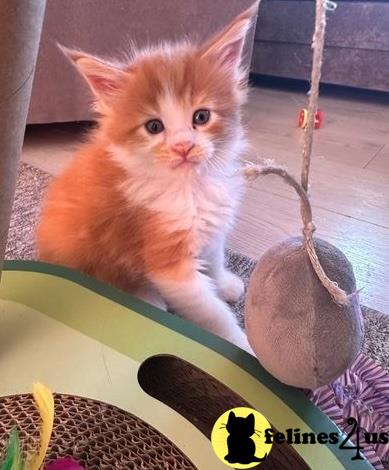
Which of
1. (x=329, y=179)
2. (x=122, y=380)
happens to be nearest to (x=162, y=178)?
(x=122, y=380)

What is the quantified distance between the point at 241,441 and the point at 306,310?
15cm

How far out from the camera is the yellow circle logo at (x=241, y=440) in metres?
0.54

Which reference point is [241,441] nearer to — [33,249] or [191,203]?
[191,203]

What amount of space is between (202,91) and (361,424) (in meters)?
0.55

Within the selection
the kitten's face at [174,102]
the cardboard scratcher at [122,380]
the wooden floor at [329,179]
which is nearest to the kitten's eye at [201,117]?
the kitten's face at [174,102]

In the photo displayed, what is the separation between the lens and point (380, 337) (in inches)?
37.6

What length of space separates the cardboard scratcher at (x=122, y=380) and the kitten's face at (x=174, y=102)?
236mm

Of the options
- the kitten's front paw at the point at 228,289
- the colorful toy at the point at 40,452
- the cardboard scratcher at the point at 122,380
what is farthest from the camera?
the kitten's front paw at the point at 228,289

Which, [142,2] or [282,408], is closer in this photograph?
[282,408]

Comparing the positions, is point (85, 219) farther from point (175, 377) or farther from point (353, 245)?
point (353, 245)

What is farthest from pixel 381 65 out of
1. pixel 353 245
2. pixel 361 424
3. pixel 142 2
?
A: pixel 361 424

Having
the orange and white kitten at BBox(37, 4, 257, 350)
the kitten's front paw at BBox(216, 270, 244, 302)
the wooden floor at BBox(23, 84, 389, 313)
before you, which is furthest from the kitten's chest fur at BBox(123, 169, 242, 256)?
the wooden floor at BBox(23, 84, 389, 313)

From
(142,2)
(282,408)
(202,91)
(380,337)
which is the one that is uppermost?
(142,2)

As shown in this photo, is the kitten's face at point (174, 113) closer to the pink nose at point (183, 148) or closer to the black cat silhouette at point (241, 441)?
the pink nose at point (183, 148)
